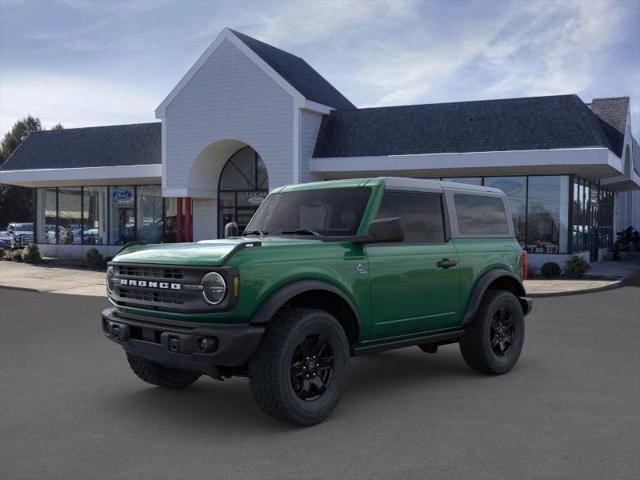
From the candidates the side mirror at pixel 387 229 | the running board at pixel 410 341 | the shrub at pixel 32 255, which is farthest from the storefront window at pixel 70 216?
the side mirror at pixel 387 229

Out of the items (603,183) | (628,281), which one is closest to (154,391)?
(628,281)

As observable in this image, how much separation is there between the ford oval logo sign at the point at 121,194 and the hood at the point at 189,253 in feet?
75.0

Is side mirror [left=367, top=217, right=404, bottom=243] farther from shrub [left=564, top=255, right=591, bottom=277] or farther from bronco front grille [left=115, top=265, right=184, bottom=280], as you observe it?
shrub [left=564, top=255, right=591, bottom=277]

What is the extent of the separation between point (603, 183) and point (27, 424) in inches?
1049

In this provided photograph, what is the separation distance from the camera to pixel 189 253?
5344 millimetres

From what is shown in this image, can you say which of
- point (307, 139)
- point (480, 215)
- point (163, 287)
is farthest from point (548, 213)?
point (163, 287)

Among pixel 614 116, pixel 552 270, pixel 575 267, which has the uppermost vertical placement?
pixel 614 116

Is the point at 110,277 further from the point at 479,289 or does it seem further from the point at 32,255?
the point at 32,255

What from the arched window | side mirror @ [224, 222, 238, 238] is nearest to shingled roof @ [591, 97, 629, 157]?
the arched window

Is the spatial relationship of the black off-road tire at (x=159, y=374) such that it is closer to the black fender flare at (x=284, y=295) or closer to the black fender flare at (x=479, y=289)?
the black fender flare at (x=284, y=295)

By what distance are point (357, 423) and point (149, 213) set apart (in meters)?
23.7

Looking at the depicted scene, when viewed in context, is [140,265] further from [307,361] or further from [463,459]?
[463,459]

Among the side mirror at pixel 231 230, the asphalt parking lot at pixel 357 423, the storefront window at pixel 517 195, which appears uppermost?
the storefront window at pixel 517 195

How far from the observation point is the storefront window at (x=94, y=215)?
2883cm
